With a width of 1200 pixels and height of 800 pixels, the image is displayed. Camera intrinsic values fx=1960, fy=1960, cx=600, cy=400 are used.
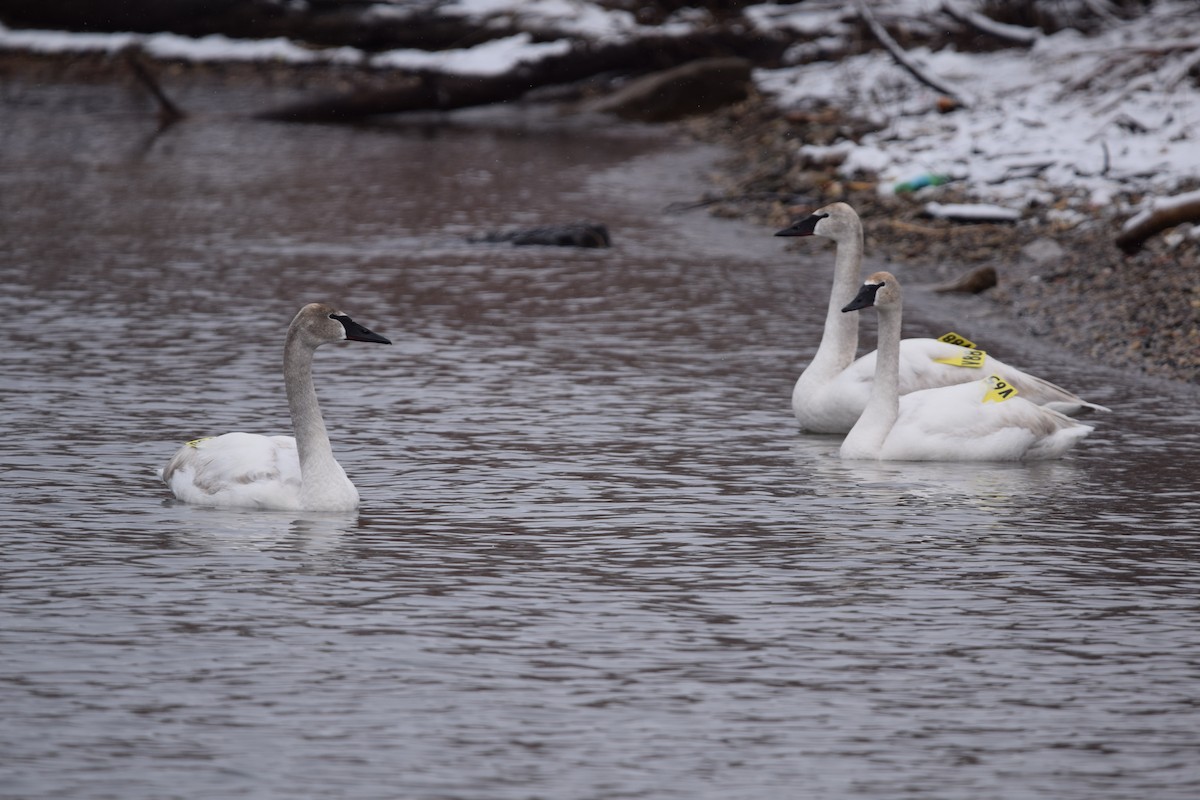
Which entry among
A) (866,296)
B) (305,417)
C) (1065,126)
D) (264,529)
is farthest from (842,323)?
(1065,126)

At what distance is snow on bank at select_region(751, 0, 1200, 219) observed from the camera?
61.2ft

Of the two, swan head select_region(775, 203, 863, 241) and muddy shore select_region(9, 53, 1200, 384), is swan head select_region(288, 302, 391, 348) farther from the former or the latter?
muddy shore select_region(9, 53, 1200, 384)

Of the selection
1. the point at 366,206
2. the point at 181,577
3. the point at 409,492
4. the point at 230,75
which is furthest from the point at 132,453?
the point at 230,75

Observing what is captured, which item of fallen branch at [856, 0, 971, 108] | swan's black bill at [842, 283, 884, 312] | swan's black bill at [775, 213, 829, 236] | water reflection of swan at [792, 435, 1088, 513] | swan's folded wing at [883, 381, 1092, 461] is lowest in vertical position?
water reflection of swan at [792, 435, 1088, 513]

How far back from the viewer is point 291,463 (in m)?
9.27

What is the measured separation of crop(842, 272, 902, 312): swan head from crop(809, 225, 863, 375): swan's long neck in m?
0.59

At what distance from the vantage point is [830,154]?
2202cm

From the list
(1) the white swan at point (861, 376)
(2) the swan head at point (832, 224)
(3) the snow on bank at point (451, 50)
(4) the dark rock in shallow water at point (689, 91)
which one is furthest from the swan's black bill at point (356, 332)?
(3) the snow on bank at point (451, 50)

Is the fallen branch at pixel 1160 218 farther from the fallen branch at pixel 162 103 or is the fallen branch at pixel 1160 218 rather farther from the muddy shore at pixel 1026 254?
the fallen branch at pixel 162 103

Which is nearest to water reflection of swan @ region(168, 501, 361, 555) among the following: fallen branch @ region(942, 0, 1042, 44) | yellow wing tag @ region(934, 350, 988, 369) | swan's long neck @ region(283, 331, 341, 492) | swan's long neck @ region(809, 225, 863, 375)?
swan's long neck @ region(283, 331, 341, 492)

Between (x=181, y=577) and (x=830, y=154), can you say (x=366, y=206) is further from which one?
(x=181, y=577)

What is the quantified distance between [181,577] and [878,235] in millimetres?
11724

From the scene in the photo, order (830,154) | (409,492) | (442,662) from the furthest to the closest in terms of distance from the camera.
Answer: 1. (830,154)
2. (409,492)
3. (442,662)

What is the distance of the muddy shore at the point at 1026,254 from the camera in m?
13.7
